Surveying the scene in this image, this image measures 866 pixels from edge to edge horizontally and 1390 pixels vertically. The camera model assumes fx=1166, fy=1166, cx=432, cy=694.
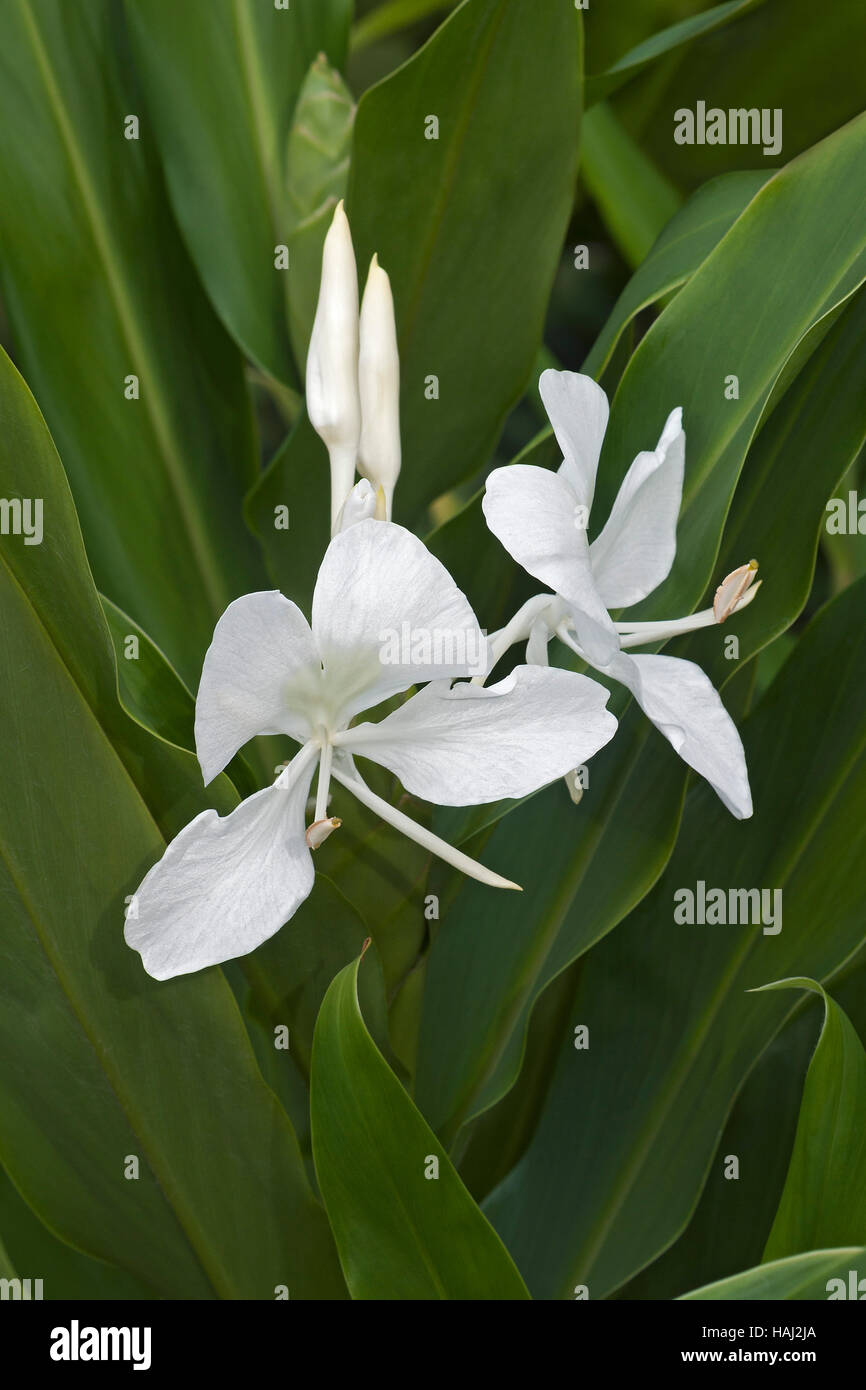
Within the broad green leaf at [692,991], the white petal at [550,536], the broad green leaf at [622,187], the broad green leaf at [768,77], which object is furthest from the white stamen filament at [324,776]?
the broad green leaf at [768,77]

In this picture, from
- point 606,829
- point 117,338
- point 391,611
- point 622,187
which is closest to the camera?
point 391,611

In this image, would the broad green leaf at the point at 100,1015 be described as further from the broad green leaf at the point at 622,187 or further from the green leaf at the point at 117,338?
the broad green leaf at the point at 622,187

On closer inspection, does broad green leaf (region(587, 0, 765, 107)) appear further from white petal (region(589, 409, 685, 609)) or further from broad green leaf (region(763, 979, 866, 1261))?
broad green leaf (region(763, 979, 866, 1261))

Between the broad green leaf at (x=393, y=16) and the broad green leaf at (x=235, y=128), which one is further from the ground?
the broad green leaf at (x=393, y=16)

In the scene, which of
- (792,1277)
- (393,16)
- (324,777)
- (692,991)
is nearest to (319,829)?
(324,777)

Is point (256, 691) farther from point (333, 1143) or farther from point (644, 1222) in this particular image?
point (644, 1222)

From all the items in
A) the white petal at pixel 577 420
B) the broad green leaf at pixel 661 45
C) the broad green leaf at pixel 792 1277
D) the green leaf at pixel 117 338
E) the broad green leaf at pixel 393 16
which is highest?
the broad green leaf at pixel 393 16

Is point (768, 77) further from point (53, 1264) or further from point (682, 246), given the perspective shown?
point (53, 1264)
